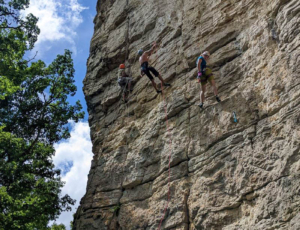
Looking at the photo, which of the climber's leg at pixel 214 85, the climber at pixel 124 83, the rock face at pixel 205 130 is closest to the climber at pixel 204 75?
the climber's leg at pixel 214 85

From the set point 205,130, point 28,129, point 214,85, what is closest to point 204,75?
point 214,85

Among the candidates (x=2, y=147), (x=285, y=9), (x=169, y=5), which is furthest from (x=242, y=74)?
(x=2, y=147)

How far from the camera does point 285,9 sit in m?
8.21

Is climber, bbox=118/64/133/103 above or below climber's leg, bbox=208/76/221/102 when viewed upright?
above

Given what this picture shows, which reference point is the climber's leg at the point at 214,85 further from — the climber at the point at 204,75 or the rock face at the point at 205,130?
the rock face at the point at 205,130

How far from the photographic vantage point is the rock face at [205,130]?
24.1 feet

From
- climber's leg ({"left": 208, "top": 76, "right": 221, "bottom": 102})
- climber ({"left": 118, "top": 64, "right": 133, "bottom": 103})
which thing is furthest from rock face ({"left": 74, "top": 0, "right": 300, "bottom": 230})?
climber ({"left": 118, "top": 64, "right": 133, "bottom": 103})

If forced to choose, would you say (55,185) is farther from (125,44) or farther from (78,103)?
(125,44)

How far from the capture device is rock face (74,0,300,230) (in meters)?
7.35

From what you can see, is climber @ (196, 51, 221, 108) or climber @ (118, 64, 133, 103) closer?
climber @ (196, 51, 221, 108)

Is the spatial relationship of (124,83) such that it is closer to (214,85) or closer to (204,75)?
(204,75)

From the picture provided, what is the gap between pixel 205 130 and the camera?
9.16 meters

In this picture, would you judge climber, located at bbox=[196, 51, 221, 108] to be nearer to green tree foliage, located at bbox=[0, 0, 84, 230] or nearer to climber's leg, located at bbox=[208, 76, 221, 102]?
climber's leg, located at bbox=[208, 76, 221, 102]

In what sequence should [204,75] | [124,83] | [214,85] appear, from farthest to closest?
[124,83] → [204,75] → [214,85]
